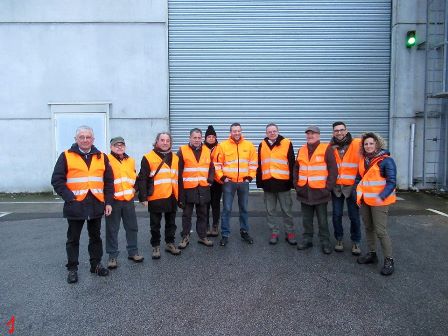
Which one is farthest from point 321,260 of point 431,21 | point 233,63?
point 431,21

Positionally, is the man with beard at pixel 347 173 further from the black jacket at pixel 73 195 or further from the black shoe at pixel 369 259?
the black jacket at pixel 73 195

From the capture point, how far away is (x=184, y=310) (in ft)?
11.8

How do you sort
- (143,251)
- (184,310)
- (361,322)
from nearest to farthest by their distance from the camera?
(361,322), (184,310), (143,251)

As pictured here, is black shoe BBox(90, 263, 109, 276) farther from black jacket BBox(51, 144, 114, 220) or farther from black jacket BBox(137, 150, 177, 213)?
black jacket BBox(137, 150, 177, 213)

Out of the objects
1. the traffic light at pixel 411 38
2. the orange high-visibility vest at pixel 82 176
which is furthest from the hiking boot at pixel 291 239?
the traffic light at pixel 411 38

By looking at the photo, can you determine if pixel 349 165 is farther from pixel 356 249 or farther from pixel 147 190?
pixel 147 190

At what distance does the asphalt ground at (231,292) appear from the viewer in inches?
130

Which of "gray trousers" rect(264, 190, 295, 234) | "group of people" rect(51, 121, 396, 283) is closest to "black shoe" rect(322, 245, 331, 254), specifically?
"group of people" rect(51, 121, 396, 283)

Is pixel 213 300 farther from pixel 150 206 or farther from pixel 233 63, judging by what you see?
pixel 233 63

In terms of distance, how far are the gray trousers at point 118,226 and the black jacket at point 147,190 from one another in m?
0.20

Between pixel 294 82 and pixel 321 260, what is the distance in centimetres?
691

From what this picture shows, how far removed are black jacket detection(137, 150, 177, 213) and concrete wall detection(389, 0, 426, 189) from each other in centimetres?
788

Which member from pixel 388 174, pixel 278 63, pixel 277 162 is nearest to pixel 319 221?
pixel 277 162

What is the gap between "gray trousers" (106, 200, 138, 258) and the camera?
4.85 meters
